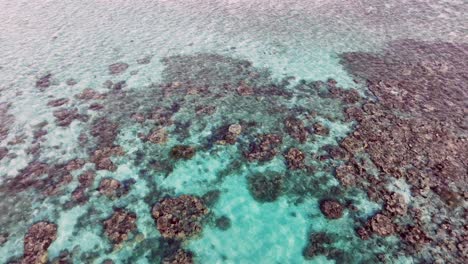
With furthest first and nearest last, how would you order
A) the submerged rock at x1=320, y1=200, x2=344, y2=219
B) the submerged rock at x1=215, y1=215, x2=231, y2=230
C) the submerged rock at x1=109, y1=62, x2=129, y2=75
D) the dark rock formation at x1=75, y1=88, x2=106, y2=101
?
the submerged rock at x1=109, y1=62, x2=129, y2=75
the dark rock formation at x1=75, y1=88, x2=106, y2=101
the submerged rock at x1=320, y1=200, x2=344, y2=219
the submerged rock at x1=215, y1=215, x2=231, y2=230

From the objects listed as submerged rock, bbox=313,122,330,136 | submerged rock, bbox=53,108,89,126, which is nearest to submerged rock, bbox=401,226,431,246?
submerged rock, bbox=313,122,330,136

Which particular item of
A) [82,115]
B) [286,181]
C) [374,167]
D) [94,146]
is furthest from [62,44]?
[374,167]

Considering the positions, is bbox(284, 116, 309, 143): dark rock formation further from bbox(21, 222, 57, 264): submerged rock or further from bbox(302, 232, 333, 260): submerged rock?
bbox(21, 222, 57, 264): submerged rock

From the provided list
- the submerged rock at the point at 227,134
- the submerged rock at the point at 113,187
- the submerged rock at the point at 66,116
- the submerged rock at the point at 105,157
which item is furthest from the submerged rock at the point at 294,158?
the submerged rock at the point at 66,116

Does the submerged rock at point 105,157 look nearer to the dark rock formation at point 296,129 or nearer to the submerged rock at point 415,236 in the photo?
the dark rock formation at point 296,129

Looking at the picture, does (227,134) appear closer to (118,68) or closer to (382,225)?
(382,225)

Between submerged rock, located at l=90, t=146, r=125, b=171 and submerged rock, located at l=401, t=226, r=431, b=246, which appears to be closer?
submerged rock, located at l=401, t=226, r=431, b=246
